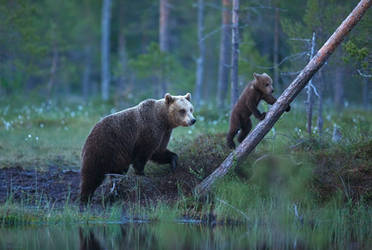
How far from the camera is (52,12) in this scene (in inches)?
1179

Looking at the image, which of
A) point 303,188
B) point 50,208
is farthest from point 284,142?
point 50,208

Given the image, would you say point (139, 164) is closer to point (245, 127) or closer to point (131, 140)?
point (131, 140)

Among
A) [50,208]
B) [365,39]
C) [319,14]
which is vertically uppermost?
[319,14]

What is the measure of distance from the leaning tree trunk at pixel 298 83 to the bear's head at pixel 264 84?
4.31 feet

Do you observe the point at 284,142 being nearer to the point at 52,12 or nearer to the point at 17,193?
the point at 17,193

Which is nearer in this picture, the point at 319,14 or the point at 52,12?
the point at 319,14

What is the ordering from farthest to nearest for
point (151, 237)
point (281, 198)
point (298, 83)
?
point (281, 198), point (298, 83), point (151, 237)

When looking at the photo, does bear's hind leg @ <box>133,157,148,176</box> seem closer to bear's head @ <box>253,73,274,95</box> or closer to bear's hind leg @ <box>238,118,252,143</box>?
bear's hind leg @ <box>238,118,252,143</box>

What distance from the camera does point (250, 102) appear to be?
1002 cm

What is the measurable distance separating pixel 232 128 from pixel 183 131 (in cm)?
572

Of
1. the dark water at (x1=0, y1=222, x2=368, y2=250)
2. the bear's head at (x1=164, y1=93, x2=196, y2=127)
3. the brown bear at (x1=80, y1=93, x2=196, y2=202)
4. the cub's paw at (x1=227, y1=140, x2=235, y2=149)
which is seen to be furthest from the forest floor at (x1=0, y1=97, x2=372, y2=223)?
the bear's head at (x1=164, y1=93, x2=196, y2=127)

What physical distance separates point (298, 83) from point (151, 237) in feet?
10.9

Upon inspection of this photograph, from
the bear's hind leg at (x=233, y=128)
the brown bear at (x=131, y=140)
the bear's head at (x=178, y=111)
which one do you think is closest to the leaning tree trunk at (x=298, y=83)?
the brown bear at (x=131, y=140)

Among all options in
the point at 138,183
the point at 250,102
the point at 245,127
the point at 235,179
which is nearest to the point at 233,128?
the point at 245,127
